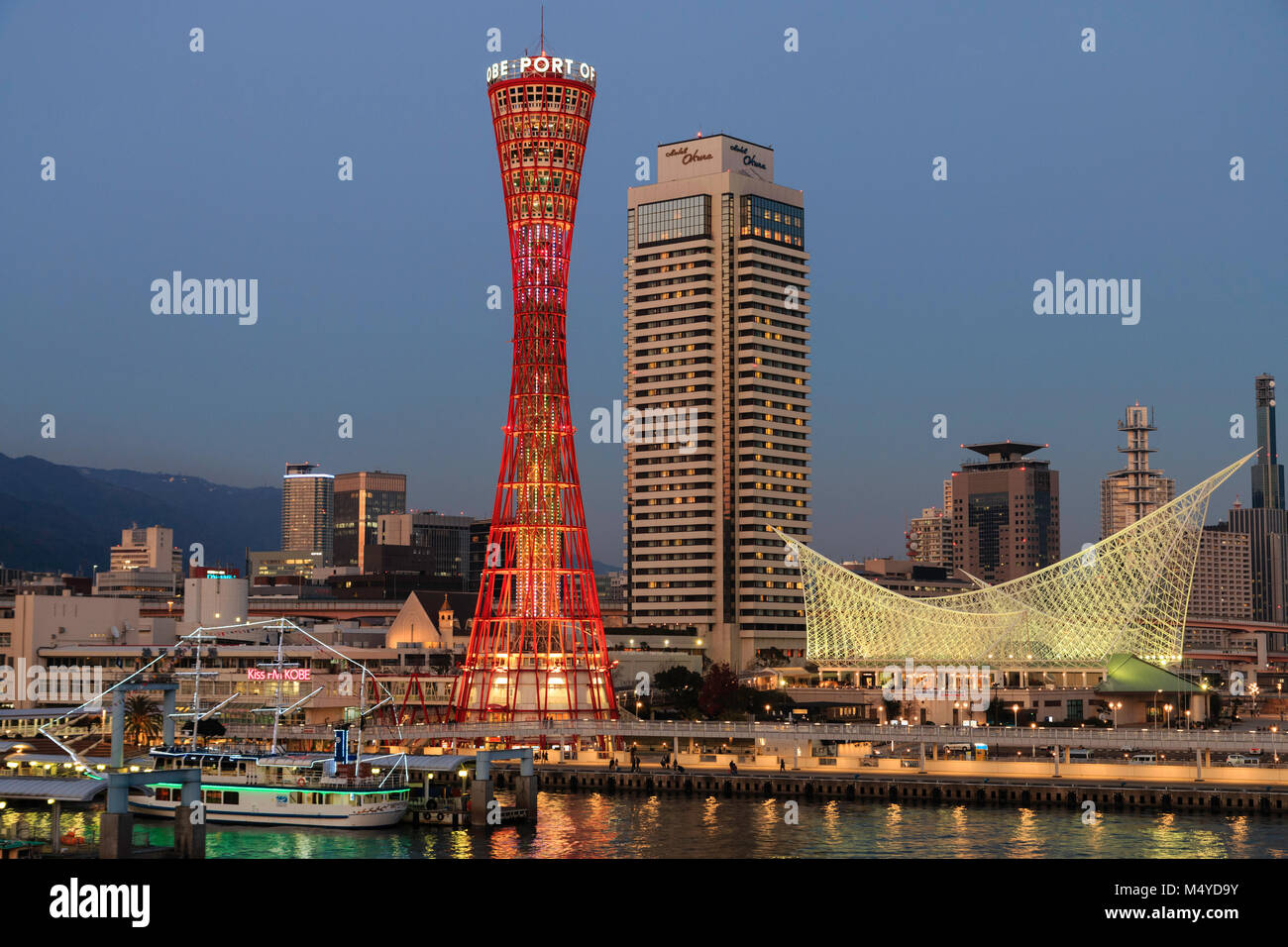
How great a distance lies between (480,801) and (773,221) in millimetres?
114181

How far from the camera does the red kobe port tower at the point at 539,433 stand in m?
95.5

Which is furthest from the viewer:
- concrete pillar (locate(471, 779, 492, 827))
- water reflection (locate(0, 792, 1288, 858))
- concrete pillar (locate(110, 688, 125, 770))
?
concrete pillar (locate(110, 688, 125, 770))

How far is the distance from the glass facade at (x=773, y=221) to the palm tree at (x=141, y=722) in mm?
93492

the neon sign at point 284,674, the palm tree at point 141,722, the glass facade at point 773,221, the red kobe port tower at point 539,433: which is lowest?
the palm tree at point 141,722

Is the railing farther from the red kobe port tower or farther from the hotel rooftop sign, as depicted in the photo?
the hotel rooftop sign

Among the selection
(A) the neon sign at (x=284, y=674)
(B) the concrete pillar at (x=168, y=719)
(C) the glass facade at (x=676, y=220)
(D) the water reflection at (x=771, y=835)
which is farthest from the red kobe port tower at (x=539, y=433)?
(C) the glass facade at (x=676, y=220)

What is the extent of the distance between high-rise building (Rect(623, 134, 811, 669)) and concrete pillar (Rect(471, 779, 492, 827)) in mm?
100316

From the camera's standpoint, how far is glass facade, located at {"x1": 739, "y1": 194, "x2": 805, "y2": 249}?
559 ft

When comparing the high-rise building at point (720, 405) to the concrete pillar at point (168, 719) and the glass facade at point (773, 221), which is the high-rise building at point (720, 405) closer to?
the glass facade at point (773, 221)

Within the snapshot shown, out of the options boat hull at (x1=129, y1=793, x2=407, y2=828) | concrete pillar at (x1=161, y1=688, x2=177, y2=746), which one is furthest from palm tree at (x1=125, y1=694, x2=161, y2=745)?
boat hull at (x1=129, y1=793, x2=407, y2=828)
